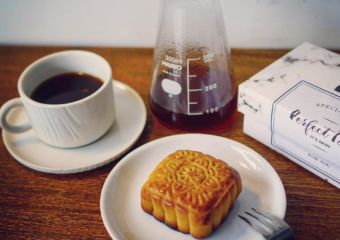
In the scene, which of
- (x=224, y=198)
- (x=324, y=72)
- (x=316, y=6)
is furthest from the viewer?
(x=316, y=6)

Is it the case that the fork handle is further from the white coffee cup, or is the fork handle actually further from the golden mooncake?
the white coffee cup

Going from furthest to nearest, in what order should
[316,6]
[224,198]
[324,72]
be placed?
[316,6]
[324,72]
[224,198]

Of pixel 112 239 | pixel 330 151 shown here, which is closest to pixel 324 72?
pixel 330 151

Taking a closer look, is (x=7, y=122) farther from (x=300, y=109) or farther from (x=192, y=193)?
(x=300, y=109)

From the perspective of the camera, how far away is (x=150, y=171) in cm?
60

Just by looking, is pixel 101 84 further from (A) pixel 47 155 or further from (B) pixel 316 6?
(B) pixel 316 6

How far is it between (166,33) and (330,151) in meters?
0.28

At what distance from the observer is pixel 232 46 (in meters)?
0.83

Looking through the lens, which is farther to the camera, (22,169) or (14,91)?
(14,91)

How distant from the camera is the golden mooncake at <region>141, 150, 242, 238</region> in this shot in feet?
1.60

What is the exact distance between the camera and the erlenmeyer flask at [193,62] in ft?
2.02

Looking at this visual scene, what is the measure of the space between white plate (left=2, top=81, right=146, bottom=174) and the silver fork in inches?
8.5

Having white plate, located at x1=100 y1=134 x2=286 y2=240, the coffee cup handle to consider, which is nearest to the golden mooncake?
white plate, located at x1=100 y1=134 x2=286 y2=240

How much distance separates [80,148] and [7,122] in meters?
0.12
